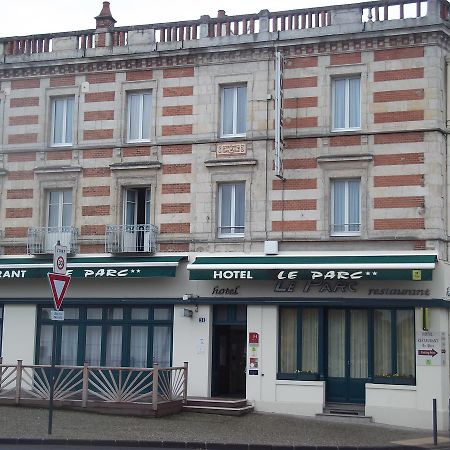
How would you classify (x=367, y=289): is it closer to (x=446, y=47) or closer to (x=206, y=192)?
(x=206, y=192)

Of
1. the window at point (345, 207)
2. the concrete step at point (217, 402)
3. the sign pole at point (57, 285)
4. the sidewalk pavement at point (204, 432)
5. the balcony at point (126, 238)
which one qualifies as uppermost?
the window at point (345, 207)

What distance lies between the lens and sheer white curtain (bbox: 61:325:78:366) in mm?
25234

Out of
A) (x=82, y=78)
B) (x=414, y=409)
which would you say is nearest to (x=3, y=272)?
(x=82, y=78)

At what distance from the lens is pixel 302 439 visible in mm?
18656

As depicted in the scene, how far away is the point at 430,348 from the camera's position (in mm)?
21844

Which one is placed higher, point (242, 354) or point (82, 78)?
point (82, 78)

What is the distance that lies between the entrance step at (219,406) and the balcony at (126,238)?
4574 millimetres

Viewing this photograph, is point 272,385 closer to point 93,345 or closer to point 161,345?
point 161,345

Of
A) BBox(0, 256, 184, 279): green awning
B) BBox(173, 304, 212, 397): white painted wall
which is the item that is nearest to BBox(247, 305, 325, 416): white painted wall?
BBox(173, 304, 212, 397): white painted wall

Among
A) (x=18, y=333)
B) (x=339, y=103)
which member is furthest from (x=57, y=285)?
(x=339, y=103)

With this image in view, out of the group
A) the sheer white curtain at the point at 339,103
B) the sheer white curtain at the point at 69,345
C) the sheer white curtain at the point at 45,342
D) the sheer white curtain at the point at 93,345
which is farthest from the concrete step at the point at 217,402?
the sheer white curtain at the point at 339,103

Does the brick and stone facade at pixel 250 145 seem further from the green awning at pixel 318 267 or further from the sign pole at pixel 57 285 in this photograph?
the sign pole at pixel 57 285

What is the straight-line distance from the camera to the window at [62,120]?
26062 millimetres

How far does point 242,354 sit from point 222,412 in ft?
8.09
